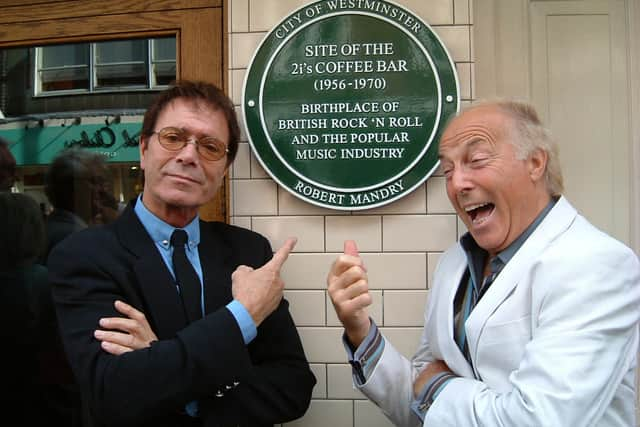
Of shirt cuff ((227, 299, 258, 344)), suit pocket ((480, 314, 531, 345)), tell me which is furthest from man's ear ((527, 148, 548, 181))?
shirt cuff ((227, 299, 258, 344))

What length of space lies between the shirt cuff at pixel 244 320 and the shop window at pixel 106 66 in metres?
1.37

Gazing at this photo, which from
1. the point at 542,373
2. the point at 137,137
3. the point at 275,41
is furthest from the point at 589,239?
the point at 137,137

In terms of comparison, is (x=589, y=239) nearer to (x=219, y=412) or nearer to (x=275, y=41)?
(x=219, y=412)

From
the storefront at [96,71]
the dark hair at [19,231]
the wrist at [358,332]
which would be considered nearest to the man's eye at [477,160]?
the wrist at [358,332]

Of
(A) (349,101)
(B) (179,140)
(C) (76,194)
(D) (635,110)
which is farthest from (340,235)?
(D) (635,110)

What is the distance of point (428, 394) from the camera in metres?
1.54

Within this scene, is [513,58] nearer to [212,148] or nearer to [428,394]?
[212,148]

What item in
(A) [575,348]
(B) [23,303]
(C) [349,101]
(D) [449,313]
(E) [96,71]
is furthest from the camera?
(B) [23,303]

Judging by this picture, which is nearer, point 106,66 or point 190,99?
point 190,99

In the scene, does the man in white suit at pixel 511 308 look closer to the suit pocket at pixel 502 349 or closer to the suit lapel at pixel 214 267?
the suit pocket at pixel 502 349

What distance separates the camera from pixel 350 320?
1.57 m

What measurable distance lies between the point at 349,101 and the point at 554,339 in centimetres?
133

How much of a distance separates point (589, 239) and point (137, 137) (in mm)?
2001

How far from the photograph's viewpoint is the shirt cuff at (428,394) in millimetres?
1525
